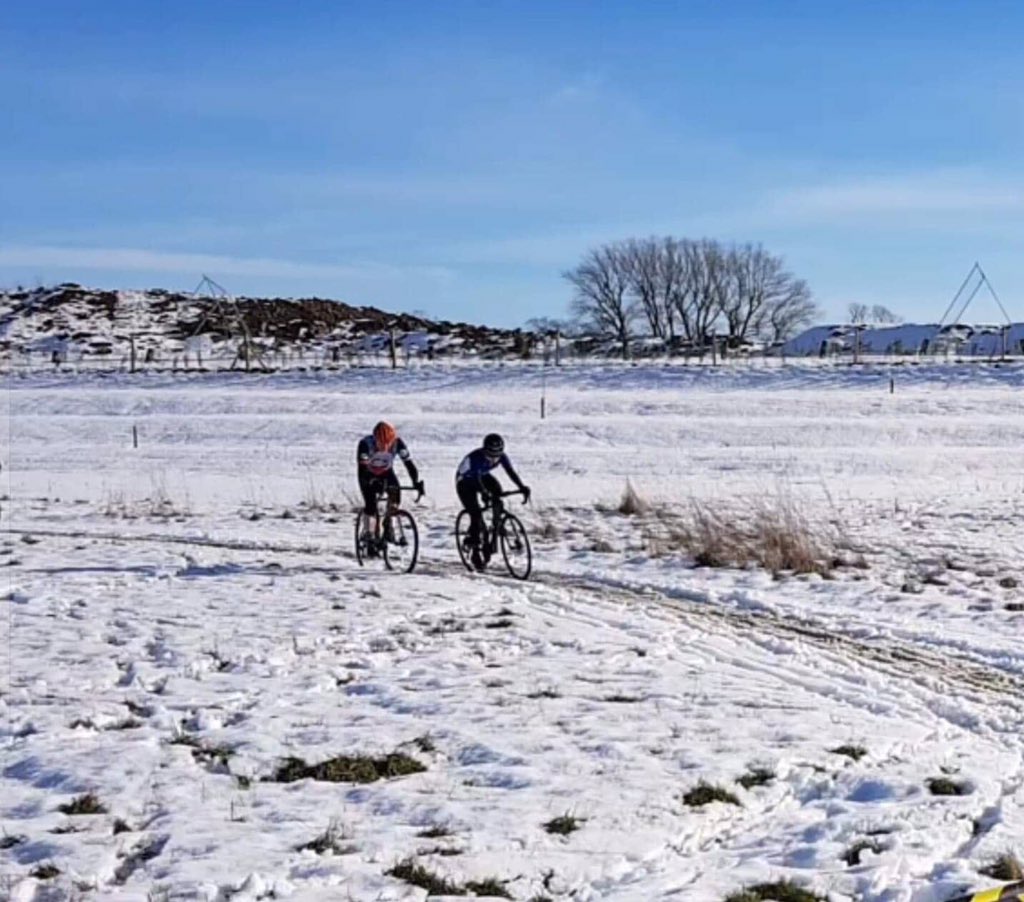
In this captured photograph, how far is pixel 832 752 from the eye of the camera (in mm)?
9133

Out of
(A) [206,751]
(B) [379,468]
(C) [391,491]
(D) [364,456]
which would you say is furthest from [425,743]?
(D) [364,456]

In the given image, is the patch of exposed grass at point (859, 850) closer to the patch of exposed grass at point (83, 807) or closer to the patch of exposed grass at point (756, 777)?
the patch of exposed grass at point (756, 777)

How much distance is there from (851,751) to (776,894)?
8.58 feet

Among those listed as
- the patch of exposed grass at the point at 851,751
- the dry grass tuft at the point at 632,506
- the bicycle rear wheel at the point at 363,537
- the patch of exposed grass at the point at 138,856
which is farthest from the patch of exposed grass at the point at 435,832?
the dry grass tuft at the point at 632,506

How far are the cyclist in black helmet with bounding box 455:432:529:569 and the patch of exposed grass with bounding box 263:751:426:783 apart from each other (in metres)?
8.83

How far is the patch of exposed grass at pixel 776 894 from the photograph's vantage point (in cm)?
664

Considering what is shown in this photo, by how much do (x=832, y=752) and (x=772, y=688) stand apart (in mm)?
1994

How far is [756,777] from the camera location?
28.1 ft

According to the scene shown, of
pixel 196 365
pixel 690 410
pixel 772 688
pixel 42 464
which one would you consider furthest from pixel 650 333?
pixel 772 688

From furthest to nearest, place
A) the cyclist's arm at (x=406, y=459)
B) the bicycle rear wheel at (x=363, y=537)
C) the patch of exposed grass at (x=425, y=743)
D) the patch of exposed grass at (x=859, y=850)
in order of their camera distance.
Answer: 1. the bicycle rear wheel at (x=363, y=537)
2. the cyclist's arm at (x=406, y=459)
3. the patch of exposed grass at (x=425, y=743)
4. the patch of exposed grass at (x=859, y=850)

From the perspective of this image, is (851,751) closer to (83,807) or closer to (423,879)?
(423,879)

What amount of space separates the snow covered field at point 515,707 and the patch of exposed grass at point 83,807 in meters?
0.04

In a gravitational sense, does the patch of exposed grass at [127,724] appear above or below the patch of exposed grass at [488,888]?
below

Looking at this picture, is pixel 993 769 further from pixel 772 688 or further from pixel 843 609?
pixel 843 609
